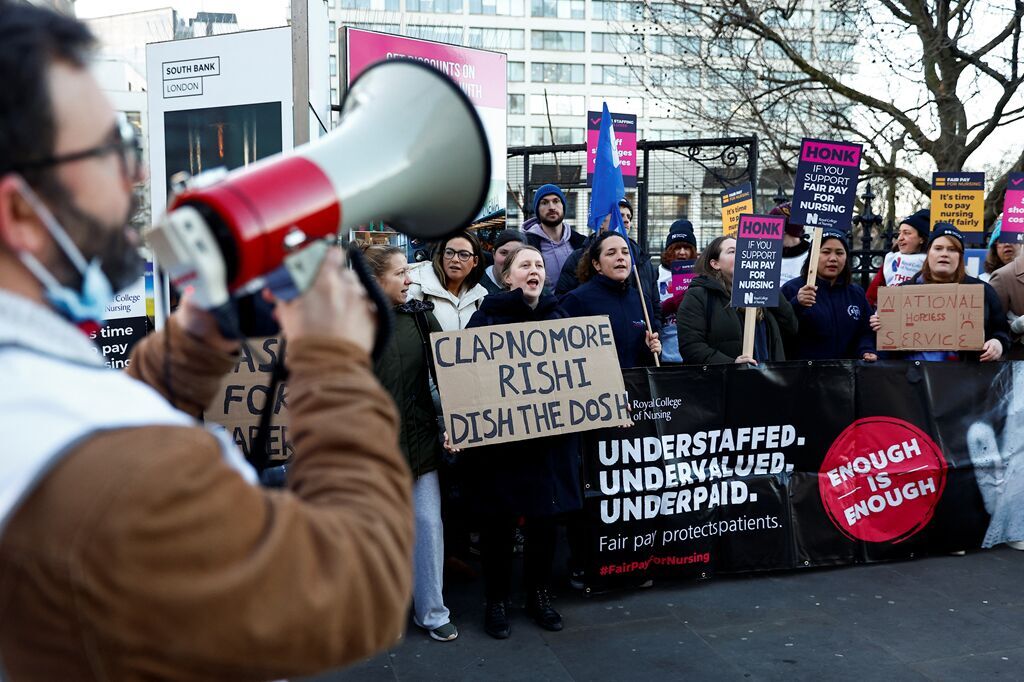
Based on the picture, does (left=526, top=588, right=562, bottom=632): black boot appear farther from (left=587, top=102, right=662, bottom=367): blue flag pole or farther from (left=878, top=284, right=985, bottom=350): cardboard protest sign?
(left=878, top=284, right=985, bottom=350): cardboard protest sign

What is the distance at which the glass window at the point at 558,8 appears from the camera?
247ft

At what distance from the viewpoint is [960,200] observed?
9531 mm

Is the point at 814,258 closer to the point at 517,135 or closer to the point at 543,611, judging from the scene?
the point at 543,611

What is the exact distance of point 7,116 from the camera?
36.3 inches

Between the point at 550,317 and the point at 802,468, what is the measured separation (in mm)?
1755

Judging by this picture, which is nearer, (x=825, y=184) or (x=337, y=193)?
(x=337, y=193)

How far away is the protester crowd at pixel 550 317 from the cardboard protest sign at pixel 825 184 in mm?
285

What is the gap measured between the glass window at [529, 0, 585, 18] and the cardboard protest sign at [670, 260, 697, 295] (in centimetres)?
7286

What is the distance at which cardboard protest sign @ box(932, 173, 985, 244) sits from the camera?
9477mm

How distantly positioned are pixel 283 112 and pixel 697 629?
3.24 m

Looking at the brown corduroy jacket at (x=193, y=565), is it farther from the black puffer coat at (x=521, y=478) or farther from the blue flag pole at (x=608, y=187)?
the blue flag pole at (x=608, y=187)

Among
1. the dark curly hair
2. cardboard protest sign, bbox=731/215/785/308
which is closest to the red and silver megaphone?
the dark curly hair

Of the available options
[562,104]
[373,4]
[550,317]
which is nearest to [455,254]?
[550,317]

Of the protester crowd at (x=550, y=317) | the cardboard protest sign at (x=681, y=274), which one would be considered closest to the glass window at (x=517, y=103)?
the cardboard protest sign at (x=681, y=274)
